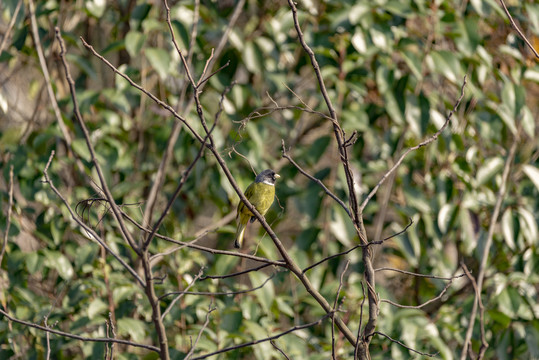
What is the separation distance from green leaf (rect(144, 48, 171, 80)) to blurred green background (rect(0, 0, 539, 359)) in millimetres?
12

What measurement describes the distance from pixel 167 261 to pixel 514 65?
2337 mm

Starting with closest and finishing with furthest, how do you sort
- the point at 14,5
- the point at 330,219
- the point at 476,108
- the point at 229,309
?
the point at 229,309 < the point at 14,5 < the point at 330,219 < the point at 476,108

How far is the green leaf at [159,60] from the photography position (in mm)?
3330

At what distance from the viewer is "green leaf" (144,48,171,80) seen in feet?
10.9

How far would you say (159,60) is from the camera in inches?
132

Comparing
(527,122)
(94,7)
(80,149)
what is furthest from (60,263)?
(527,122)

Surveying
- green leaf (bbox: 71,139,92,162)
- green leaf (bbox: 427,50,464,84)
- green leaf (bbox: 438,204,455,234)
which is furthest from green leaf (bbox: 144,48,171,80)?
green leaf (bbox: 438,204,455,234)

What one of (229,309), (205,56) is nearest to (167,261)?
(229,309)

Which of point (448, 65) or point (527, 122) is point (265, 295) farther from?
point (527, 122)

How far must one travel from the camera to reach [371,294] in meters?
1.74

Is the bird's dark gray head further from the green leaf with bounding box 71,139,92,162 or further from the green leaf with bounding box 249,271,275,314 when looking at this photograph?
the green leaf with bounding box 71,139,92,162

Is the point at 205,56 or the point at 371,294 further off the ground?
the point at 205,56

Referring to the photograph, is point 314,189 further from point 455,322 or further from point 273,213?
point 455,322

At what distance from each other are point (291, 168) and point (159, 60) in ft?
3.45
